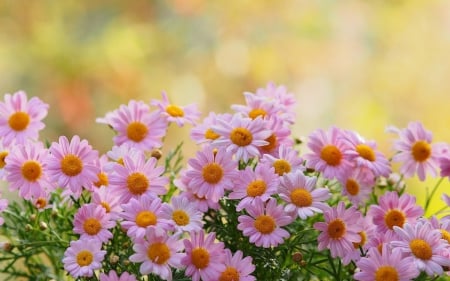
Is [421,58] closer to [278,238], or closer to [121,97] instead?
[121,97]

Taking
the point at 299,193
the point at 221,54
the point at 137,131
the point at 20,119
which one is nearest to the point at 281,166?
the point at 299,193

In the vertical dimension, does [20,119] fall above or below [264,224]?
above

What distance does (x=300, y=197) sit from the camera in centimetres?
59

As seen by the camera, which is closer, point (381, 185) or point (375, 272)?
point (375, 272)

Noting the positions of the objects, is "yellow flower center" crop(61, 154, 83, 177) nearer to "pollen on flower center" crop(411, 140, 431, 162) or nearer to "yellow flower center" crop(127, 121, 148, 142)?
"yellow flower center" crop(127, 121, 148, 142)

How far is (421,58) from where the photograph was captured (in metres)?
2.60

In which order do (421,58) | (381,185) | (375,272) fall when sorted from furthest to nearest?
(421,58), (381,185), (375,272)

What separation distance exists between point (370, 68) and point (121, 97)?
0.90 meters

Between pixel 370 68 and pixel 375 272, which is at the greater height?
pixel 370 68

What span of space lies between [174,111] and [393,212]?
0.22 metres

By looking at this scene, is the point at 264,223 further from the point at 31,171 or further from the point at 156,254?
the point at 31,171

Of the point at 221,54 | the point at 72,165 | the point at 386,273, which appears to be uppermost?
the point at 221,54

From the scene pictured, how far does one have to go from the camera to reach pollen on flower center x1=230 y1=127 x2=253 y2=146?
619 mm

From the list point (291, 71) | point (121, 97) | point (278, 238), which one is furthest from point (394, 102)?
point (278, 238)
